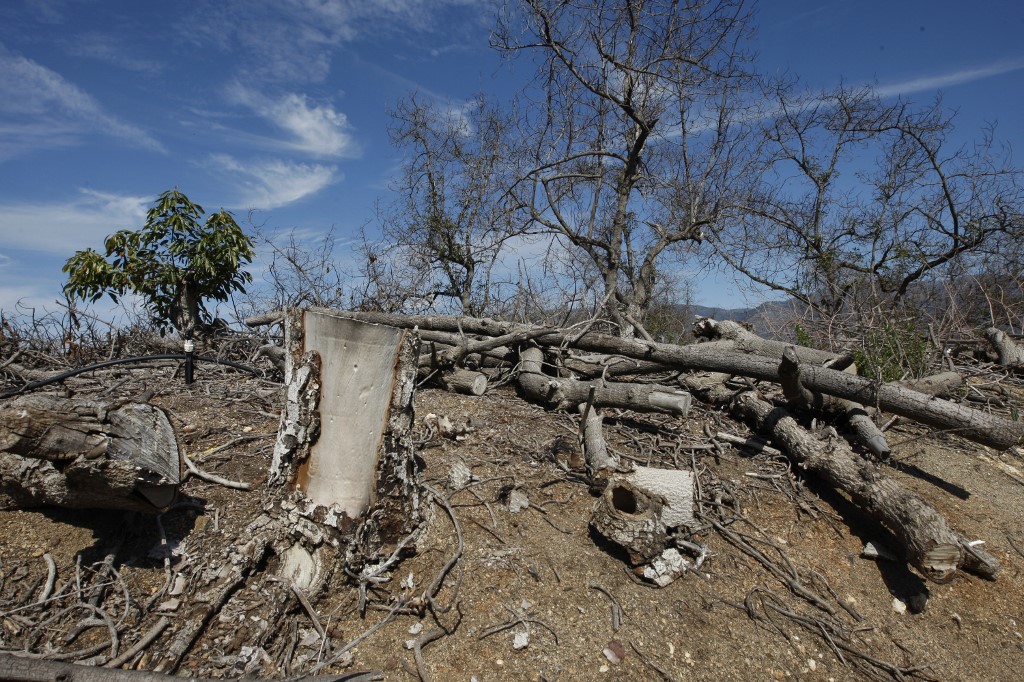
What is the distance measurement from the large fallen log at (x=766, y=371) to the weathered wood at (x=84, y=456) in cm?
311

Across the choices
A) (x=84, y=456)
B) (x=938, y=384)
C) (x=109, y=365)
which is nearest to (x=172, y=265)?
(x=109, y=365)

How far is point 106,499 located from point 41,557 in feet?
1.87

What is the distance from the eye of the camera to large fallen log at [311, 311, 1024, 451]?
11.5 feet

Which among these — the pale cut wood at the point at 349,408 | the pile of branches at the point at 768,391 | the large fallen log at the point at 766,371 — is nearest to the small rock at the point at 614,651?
the pile of branches at the point at 768,391

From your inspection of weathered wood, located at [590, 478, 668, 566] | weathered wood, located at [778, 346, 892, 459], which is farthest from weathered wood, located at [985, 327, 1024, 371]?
weathered wood, located at [590, 478, 668, 566]

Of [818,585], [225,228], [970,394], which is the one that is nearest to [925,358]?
[970,394]

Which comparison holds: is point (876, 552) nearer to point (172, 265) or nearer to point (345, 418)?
point (345, 418)

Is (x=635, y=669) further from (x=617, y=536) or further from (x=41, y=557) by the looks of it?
(x=41, y=557)

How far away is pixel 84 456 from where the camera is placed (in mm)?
2229

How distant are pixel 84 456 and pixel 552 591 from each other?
6.82ft

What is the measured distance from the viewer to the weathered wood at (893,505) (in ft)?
9.06

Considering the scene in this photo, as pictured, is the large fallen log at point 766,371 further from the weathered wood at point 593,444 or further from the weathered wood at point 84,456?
the weathered wood at point 84,456

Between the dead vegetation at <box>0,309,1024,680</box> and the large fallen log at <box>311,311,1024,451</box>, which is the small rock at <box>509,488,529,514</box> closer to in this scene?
the dead vegetation at <box>0,309,1024,680</box>

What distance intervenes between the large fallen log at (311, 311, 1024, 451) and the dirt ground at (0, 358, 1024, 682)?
1.69 feet
